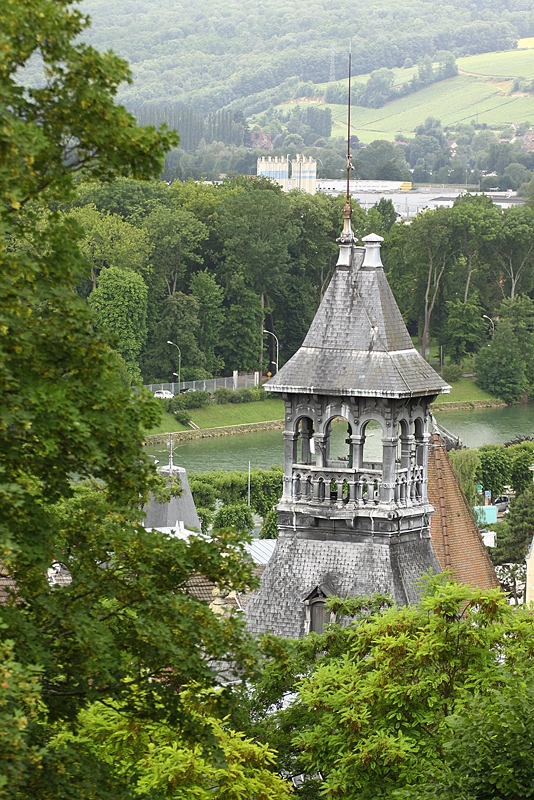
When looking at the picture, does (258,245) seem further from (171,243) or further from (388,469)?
(388,469)

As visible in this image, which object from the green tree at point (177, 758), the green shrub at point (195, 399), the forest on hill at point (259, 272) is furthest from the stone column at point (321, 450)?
the forest on hill at point (259, 272)

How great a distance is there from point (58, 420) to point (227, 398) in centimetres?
11506

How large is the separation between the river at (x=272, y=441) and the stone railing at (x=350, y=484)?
64907 millimetres

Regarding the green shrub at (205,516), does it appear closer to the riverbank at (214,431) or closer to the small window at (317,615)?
the riverbank at (214,431)

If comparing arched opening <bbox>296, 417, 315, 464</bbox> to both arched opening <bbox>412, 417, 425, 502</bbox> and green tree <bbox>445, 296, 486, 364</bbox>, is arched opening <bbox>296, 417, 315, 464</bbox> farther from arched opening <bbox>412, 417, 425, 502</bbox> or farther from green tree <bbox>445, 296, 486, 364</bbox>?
green tree <bbox>445, 296, 486, 364</bbox>

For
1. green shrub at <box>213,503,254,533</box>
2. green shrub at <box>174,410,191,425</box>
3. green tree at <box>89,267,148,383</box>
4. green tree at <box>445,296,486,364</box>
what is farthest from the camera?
green tree at <box>445,296,486,364</box>

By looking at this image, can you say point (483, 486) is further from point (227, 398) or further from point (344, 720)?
point (344, 720)

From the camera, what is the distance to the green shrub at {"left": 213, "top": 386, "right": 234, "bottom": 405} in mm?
132625

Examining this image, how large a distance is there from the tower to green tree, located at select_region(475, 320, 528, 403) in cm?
11066

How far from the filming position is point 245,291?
143875mm

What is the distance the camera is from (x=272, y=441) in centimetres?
12456

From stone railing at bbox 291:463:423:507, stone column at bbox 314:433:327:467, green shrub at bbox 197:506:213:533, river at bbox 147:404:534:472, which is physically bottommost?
river at bbox 147:404:534:472

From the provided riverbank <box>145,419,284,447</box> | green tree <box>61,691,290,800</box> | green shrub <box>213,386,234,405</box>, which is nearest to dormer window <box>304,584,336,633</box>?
green tree <box>61,691,290,800</box>

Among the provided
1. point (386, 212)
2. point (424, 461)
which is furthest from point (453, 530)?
point (386, 212)
